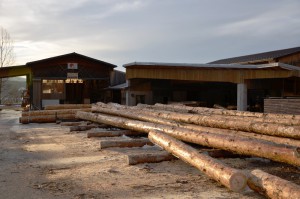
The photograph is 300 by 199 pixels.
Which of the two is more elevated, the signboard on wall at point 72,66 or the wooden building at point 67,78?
the signboard on wall at point 72,66

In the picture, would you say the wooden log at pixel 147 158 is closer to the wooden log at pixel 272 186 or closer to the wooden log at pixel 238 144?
the wooden log at pixel 238 144

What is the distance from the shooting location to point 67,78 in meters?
31.3

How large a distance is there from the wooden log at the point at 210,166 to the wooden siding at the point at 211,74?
11.3 meters

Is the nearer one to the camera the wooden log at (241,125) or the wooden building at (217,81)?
the wooden log at (241,125)

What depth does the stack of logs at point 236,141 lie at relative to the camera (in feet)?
18.1

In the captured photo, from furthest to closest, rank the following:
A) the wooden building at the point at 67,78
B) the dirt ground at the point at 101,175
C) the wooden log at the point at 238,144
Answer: the wooden building at the point at 67,78
the wooden log at the point at 238,144
the dirt ground at the point at 101,175

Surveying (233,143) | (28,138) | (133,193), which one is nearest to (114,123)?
(28,138)

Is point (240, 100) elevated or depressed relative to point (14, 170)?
elevated

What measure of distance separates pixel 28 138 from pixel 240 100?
11882 millimetres

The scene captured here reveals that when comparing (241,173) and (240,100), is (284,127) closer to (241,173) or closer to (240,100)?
(241,173)

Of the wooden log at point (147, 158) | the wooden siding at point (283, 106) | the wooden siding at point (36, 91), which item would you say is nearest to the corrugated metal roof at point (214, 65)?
the wooden siding at point (283, 106)

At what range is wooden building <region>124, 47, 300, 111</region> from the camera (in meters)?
18.8

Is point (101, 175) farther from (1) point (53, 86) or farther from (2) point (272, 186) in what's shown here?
(1) point (53, 86)

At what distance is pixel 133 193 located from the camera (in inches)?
232
